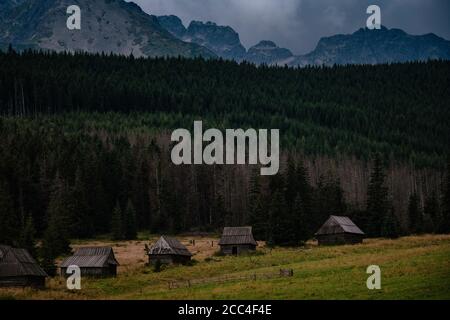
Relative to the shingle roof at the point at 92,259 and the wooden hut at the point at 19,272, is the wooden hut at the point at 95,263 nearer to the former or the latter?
the shingle roof at the point at 92,259

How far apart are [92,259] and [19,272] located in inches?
448

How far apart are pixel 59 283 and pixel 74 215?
129ft

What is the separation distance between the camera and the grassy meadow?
48.4 m

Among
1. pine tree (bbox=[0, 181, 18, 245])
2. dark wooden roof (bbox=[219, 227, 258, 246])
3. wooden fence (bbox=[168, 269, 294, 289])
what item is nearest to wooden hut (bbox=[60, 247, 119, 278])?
pine tree (bbox=[0, 181, 18, 245])

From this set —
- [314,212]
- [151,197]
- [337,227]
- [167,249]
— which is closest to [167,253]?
[167,249]

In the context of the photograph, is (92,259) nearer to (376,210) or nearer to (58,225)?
(58,225)

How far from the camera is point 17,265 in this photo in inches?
2549

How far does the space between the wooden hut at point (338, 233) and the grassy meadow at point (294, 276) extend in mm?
5747

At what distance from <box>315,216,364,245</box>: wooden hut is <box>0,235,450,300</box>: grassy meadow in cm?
575

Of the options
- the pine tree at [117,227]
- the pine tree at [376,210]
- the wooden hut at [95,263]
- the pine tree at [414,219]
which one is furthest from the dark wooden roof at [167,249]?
the pine tree at [414,219]

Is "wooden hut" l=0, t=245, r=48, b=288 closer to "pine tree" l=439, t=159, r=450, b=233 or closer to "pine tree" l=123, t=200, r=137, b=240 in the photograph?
"pine tree" l=123, t=200, r=137, b=240

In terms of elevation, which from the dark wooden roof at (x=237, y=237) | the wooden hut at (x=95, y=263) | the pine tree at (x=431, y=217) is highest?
the pine tree at (x=431, y=217)

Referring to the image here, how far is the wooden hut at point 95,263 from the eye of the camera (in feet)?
240
